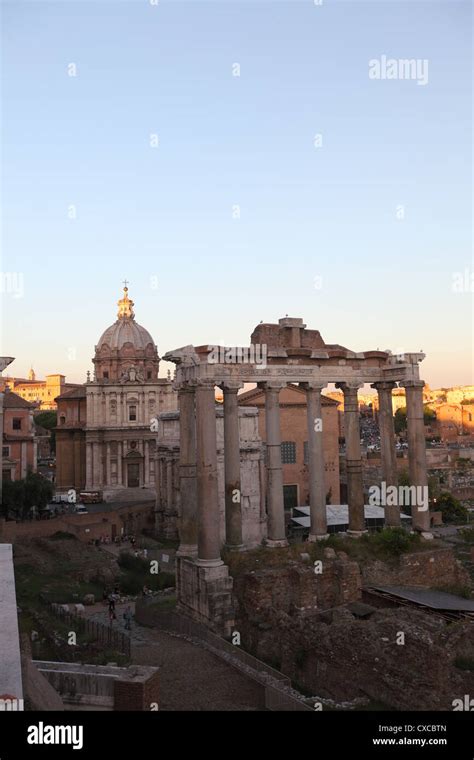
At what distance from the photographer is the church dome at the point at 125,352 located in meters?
66.1

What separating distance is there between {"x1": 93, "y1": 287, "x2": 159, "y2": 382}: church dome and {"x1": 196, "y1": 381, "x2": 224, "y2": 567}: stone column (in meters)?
46.2

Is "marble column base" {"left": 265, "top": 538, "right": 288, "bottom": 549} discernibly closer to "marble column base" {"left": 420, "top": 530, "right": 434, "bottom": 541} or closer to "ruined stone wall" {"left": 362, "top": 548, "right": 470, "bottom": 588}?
"ruined stone wall" {"left": 362, "top": 548, "right": 470, "bottom": 588}

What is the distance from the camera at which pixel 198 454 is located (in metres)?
19.4

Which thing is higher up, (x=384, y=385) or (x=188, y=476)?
(x=384, y=385)

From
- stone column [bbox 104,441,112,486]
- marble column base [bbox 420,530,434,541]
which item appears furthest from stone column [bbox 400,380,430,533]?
stone column [bbox 104,441,112,486]

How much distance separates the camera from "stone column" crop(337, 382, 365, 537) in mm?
23438

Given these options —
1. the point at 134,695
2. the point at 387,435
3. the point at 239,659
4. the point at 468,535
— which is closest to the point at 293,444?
the point at 468,535

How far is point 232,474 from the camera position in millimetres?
21031

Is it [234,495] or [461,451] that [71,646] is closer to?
[234,495]

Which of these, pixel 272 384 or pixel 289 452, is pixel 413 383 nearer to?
pixel 272 384

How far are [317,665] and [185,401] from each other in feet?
30.0

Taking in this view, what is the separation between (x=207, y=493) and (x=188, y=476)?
177 cm

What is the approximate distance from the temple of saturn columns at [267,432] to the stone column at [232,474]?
32 millimetres
